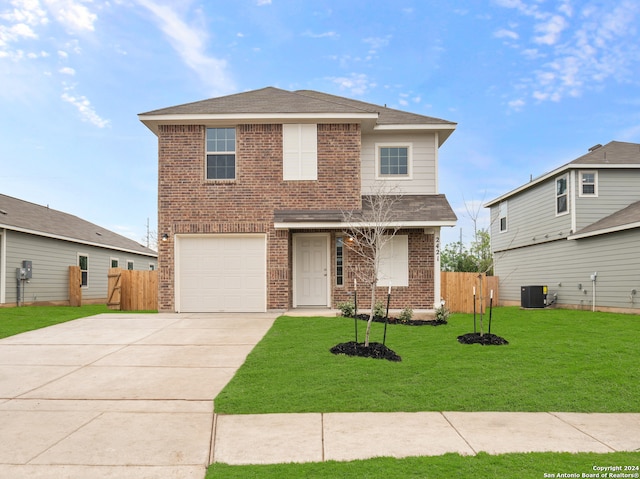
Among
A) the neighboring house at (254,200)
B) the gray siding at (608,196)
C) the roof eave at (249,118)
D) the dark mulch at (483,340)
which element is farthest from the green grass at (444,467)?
the gray siding at (608,196)

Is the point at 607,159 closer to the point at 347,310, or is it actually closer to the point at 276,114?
the point at 347,310

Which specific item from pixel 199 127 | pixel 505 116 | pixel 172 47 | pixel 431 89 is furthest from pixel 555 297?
pixel 172 47

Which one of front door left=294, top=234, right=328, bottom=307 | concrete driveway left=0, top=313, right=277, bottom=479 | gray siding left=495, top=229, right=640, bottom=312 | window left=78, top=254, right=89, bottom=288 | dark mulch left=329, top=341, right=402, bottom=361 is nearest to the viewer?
concrete driveway left=0, top=313, right=277, bottom=479

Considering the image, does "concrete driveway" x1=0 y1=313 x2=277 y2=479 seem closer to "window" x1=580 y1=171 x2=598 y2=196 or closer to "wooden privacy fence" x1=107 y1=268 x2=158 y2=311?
"wooden privacy fence" x1=107 y1=268 x2=158 y2=311

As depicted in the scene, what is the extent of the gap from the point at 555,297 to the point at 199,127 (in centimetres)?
1618

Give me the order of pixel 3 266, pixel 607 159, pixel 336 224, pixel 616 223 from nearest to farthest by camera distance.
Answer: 1. pixel 336 224
2. pixel 616 223
3. pixel 3 266
4. pixel 607 159

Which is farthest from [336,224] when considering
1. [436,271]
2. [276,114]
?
[276,114]

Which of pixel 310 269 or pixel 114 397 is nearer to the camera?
pixel 114 397

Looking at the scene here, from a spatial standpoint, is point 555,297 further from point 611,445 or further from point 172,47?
point 172,47

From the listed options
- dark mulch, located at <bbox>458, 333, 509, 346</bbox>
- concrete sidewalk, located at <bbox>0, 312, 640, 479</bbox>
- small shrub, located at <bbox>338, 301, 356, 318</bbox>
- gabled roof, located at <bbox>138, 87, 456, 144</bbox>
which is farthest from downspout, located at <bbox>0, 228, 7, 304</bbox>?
dark mulch, located at <bbox>458, 333, 509, 346</bbox>

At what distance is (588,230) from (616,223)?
4.66 ft

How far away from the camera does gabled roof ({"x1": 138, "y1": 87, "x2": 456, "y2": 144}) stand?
1338 cm

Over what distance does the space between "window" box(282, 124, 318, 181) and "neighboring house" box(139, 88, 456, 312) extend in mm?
30

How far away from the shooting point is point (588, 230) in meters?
17.7
